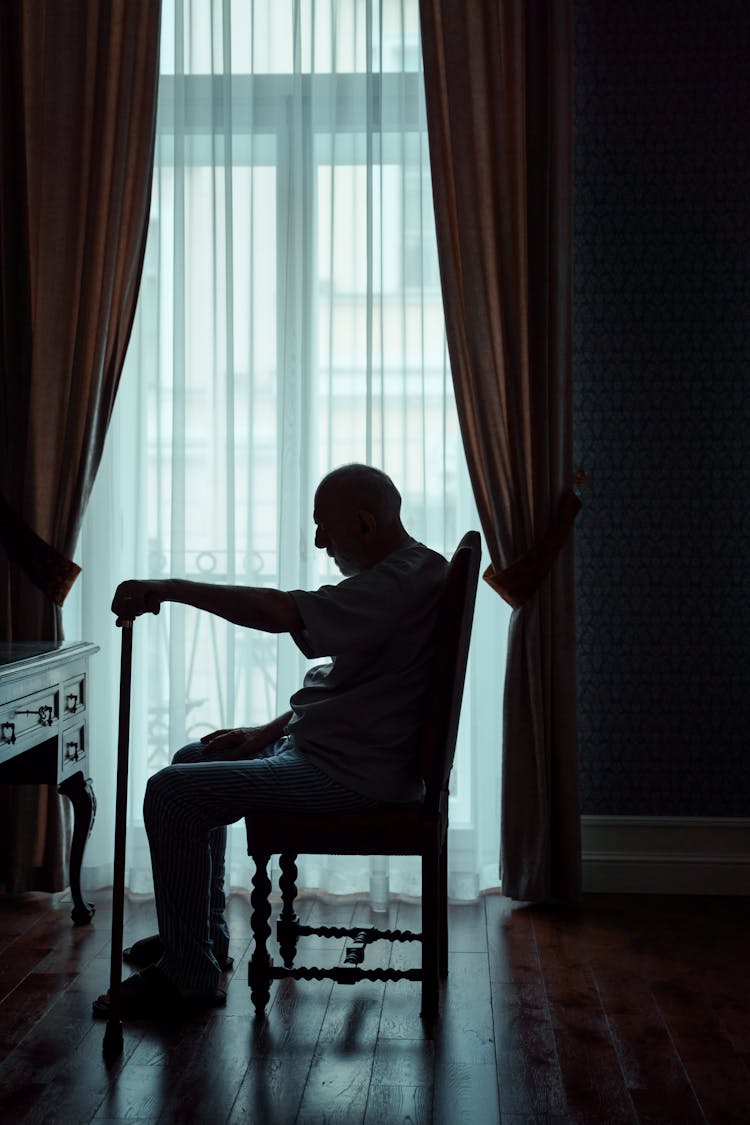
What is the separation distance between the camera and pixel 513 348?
130 inches

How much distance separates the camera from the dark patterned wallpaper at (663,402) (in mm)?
3432

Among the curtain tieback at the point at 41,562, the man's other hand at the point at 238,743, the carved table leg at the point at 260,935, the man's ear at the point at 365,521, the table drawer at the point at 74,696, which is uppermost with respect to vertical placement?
the man's ear at the point at 365,521

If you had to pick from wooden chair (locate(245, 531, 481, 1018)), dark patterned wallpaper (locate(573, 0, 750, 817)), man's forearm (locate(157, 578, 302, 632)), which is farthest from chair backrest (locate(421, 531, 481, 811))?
dark patterned wallpaper (locate(573, 0, 750, 817))

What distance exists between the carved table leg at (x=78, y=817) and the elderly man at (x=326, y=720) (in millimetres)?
612

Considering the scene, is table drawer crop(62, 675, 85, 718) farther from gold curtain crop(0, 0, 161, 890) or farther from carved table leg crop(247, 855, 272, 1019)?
carved table leg crop(247, 855, 272, 1019)

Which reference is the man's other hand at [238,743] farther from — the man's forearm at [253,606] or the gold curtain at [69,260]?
the gold curtain at [69,260]

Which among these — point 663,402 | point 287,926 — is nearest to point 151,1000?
point 287,926

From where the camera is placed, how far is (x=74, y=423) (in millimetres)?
3342

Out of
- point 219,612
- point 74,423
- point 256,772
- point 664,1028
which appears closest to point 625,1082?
point 664,1028

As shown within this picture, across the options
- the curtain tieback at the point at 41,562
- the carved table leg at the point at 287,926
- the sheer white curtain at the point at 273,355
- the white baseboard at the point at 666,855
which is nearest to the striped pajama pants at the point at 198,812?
the carved table leg at the point at 287,926

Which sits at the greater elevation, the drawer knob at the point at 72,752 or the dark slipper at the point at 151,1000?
the drawer knob at the point at 72,752

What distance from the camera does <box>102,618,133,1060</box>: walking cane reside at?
221 centimetres

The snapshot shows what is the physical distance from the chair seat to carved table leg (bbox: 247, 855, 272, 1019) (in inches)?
1.9

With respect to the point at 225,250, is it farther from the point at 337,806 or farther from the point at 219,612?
the point at 337,806
